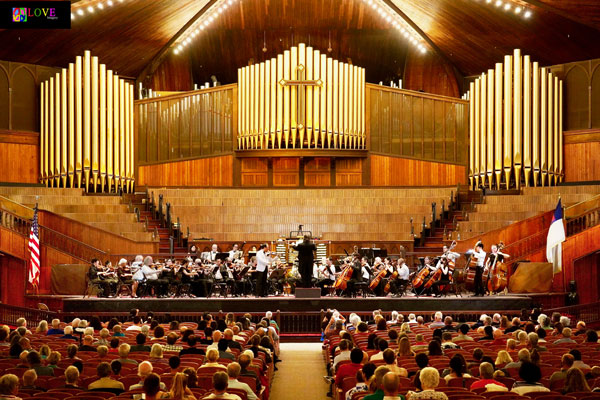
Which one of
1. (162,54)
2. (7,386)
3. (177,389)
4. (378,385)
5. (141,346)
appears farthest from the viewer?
(162,54)

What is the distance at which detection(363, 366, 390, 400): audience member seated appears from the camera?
6.20 m

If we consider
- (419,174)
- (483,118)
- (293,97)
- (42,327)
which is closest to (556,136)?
(483,118)

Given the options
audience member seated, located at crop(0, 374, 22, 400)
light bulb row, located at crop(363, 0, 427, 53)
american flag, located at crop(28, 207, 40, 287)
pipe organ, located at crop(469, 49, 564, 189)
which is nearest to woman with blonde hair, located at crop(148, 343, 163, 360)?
audience member seated, located at crop(0, 374, 22, 400)

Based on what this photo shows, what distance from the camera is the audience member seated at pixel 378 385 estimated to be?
6195 mm

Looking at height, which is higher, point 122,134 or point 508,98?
point 508,98

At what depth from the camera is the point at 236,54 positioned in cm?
2578

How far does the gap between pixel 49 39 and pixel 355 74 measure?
7646 millimetres

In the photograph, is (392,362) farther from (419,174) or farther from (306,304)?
Answer: (419,174)

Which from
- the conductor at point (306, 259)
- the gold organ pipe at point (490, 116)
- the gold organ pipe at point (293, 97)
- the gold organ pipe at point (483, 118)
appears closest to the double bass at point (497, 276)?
the conductor at point (306, 259)

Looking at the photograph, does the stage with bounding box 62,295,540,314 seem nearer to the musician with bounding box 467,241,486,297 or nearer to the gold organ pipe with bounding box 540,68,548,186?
the musician with bounding box 467,241,486,297

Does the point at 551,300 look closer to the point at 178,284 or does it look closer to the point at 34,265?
the point at 178,284

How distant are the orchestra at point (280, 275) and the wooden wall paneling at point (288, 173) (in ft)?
23.4

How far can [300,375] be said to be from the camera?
11.8 meters

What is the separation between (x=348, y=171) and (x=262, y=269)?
8.09 m
